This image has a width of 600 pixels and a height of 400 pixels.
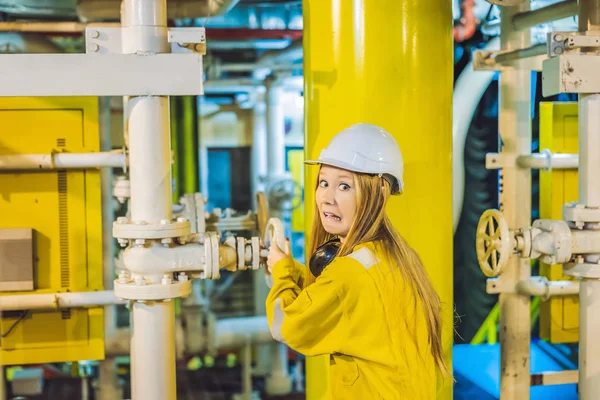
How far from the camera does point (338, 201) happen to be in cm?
164

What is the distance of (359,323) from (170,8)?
2306 mm

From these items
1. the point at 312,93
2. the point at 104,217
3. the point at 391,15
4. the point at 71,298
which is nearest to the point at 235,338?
the point at 104,217

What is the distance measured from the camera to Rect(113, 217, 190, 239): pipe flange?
5.88ft

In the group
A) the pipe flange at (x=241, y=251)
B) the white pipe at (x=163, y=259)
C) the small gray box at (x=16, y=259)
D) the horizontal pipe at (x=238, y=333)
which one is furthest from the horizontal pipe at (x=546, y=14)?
the horizontal pipe at (x=238, y=333)

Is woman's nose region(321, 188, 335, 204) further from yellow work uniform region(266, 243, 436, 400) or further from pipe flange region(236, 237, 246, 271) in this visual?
pipe flange region(236, 237, 246, 271)

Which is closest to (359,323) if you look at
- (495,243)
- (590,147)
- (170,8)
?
(495,243)

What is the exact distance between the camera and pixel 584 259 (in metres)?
2.20

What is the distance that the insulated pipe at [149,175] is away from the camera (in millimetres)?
1811

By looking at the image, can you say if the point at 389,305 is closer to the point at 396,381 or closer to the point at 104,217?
the point at 396,381

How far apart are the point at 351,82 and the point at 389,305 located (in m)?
0.83

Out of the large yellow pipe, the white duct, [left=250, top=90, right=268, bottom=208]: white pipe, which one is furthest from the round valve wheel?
[left=250, top=90, right=268, bottom=208]: white pipe

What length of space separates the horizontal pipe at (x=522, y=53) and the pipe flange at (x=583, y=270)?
743 millimetres

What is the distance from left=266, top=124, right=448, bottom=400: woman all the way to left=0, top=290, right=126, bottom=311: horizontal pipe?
939 millimetres

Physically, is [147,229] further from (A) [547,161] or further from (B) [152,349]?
(A) [547,161]
